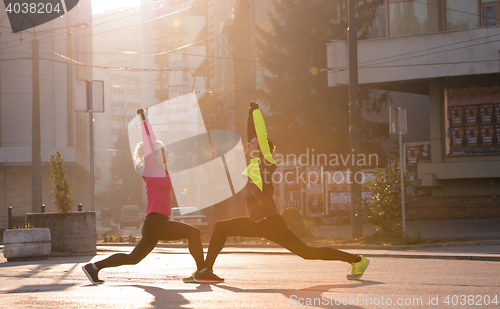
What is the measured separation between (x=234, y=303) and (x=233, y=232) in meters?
1.44

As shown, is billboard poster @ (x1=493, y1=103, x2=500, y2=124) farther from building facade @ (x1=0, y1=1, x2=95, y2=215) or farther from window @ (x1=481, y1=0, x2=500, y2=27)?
building facade @ (x1=0, y1=1, x2=95, y2=215)

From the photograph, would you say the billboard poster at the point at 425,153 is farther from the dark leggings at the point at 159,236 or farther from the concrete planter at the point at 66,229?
the dark leggings at the point at 159,236

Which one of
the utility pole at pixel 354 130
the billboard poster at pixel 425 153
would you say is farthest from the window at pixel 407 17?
the utility pole at pixel 354 130

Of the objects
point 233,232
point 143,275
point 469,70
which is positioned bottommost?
point 143,275

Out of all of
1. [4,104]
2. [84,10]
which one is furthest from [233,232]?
[84,10]

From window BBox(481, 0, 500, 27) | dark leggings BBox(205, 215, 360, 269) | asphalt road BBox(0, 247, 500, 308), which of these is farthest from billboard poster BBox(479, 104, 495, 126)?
dark leggings BBox(205, 215, 360, 269)

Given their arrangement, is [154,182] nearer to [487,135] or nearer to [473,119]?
[473,119]

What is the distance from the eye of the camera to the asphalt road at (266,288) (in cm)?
567

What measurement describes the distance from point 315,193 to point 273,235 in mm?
21267

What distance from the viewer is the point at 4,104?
43062 mm

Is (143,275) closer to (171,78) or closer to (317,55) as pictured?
(317,55)

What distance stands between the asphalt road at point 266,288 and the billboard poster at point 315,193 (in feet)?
58.0

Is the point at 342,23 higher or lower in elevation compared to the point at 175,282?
higher

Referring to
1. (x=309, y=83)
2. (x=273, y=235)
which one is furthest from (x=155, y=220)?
(x=309, y=83)
